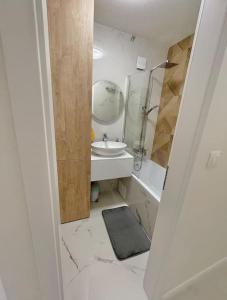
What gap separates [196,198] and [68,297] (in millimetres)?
1190

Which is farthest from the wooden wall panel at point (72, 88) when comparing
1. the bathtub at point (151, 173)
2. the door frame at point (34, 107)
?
the door frame at point (34, 107)

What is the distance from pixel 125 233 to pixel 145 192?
504 mm

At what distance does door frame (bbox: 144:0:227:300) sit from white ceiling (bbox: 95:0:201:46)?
1116mm

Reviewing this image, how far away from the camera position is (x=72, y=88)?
4.34ft

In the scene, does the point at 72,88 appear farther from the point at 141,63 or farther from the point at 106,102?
the point at 141,63

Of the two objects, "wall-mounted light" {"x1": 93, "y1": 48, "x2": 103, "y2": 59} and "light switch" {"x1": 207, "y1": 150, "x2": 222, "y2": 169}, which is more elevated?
"wall-mounted light" {"x1": 93, "y1": 48, "x2": 103, "y2": 59}

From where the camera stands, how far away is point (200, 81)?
25.0 inches

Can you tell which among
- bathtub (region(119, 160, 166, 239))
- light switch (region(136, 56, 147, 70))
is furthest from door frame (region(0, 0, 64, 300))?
light switch (region(136, 56, 147, 70))

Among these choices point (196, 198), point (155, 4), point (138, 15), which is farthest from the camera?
point (138, 15)

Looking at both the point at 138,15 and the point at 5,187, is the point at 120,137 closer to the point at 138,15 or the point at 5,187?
the point at 138,15

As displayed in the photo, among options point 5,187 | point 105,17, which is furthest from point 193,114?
point 105,17

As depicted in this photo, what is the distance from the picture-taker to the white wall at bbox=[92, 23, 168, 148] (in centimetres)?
183

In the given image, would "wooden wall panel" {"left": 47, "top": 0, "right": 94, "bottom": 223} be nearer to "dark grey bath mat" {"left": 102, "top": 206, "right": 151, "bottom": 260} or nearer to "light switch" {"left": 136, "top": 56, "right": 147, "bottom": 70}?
"dark grey bath mat" {"left": 102, "top": 206, "right": 151, "bottom": 260}

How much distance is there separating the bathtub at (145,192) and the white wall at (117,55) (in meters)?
0.78
